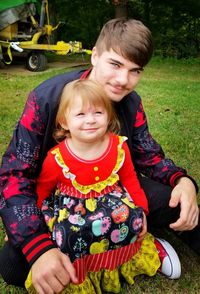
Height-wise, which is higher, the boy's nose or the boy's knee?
the boy's nose

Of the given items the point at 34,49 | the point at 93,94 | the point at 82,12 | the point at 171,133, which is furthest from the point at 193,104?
the point at 82,12

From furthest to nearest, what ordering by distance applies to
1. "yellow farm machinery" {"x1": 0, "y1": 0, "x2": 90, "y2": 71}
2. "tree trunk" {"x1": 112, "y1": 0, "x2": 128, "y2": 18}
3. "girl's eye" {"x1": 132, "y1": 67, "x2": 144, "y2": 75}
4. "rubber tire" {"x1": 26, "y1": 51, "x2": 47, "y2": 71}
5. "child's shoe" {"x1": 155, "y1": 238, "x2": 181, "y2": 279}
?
"tree trunk" {"x1": 112, "y1": 0, "x2": 128, "y2": 18} → "rubber tire" {"x1": 26, "y1": 51, "x2": 47, "y2": 71} → "yellow farm machinery" {"x1": 0, "y1": 0, "x2": 90, "y2": 71} → "child's shoe" {"x1": 155, "y1": 238, "x2": 181, "y2": 279} → "girl's eye" {"x1": 132, "y1": 67, "x2": 144, "y2": 75}

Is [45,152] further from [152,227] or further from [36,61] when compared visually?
[36,61]

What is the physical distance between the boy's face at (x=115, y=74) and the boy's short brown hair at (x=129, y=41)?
0.03 metres

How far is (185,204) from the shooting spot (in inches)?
79.6

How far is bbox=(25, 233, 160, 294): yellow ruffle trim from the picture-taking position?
6.35 feet

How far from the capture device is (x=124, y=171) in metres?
2.06

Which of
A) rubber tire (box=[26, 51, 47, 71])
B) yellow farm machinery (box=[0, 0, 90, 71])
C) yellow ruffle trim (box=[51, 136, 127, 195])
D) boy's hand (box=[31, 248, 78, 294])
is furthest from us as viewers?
rubber tire (box=[26, 51, 47, 71])

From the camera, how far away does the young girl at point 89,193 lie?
6.13ft

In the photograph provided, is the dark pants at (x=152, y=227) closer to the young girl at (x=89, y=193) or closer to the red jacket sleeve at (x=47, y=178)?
the young girl at (x=89, y=193)

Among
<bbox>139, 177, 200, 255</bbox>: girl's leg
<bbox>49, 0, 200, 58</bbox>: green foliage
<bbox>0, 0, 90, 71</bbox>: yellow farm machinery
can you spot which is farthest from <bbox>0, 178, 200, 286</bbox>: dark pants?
<bbox>49, 0, 200, 58</bbox>: green foliage

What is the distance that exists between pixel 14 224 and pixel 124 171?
57cm

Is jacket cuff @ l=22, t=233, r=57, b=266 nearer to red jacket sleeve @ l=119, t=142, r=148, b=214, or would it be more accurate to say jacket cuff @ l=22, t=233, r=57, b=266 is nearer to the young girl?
the young girl

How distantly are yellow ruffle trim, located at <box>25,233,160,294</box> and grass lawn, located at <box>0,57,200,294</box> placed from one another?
0.08 m
